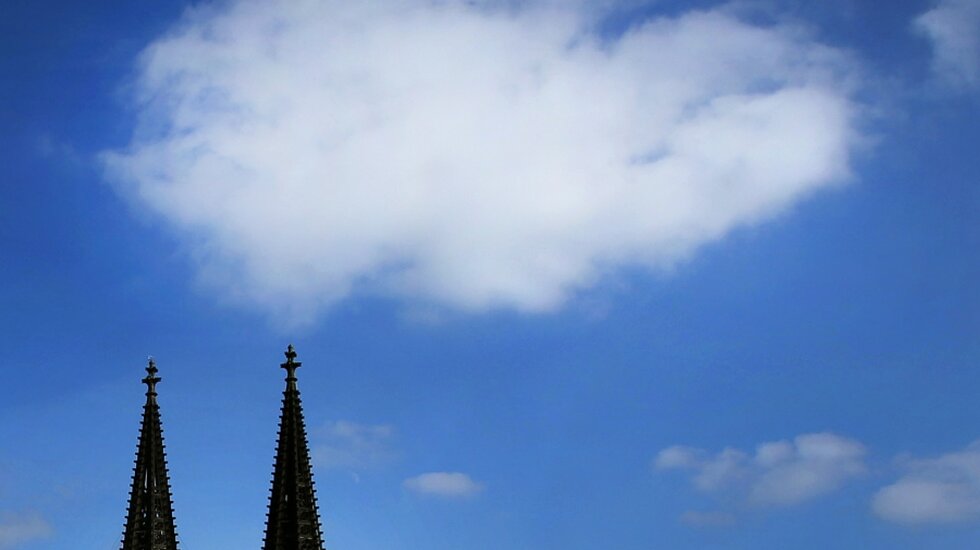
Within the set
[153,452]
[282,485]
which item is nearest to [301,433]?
[282,485]

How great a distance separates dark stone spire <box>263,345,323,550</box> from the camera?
229ft

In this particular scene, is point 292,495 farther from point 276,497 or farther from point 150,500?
point 150,500

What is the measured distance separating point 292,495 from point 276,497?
2.97 feet

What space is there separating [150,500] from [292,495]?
25.8 ft

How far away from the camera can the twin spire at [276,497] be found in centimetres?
7006

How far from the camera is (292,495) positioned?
70.9m

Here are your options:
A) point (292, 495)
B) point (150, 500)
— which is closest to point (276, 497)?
point (292, 495)

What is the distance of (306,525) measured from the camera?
230 ft

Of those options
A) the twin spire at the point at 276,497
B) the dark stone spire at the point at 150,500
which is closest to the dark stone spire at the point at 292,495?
the twin spire at the point at 276,497

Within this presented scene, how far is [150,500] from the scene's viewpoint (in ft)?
234

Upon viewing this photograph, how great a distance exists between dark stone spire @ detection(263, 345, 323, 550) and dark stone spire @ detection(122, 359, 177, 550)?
5719mm

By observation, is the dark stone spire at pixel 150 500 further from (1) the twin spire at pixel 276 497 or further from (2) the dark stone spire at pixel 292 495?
(2) the dark stone spire at pixel 292 495

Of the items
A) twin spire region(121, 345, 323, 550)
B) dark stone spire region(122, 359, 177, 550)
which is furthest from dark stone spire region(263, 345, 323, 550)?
dark stone spire region(122, 359, 177, 550)

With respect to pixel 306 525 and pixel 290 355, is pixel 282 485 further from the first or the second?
pixel 290 355
